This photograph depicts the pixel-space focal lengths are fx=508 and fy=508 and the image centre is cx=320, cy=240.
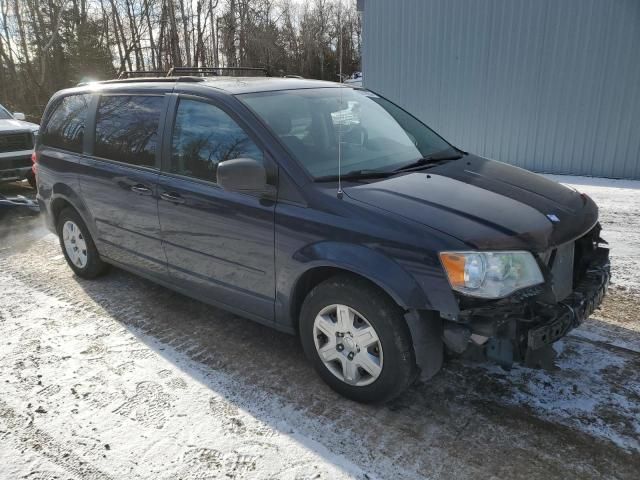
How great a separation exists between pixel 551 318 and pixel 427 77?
9.36 metres

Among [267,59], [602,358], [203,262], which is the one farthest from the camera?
[267,59]

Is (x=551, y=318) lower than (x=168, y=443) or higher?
higher

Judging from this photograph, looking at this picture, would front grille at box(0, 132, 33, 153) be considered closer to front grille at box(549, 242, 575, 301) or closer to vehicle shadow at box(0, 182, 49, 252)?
vehicle shadow at box(0, 182, 49, 252)

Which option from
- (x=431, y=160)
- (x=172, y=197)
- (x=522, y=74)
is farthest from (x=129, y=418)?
(x=522, y=74)

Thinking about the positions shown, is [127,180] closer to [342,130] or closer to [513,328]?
[342,130]

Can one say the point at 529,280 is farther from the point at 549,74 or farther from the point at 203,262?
the point at 549,74

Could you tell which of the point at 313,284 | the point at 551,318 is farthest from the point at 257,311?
the point at 551,318

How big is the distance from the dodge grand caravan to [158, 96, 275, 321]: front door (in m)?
0.01

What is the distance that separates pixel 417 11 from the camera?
1057cm

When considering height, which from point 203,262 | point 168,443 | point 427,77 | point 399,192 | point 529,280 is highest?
point 427,77

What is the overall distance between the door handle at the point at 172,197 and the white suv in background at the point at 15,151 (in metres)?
6.08

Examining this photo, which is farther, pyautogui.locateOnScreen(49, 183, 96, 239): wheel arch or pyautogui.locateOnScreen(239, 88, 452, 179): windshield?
pyautogui.locateOnScreen(49, 183, 96, 239): wheel arch

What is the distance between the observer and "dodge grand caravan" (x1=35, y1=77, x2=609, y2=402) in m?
2.48

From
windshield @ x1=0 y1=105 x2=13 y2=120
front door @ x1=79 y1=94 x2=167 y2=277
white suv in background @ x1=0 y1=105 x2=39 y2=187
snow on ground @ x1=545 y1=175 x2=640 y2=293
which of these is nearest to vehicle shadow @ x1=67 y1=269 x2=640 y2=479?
front door @ x1=79 y1=94 x2=167 y2=277
